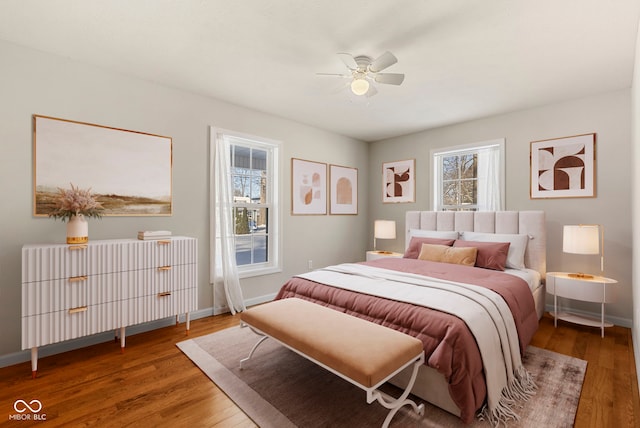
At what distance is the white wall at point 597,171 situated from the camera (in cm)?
328

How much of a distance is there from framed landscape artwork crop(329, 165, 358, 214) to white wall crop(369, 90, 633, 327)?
5.91 feet

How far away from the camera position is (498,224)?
12.8ft

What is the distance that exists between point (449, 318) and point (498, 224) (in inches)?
102

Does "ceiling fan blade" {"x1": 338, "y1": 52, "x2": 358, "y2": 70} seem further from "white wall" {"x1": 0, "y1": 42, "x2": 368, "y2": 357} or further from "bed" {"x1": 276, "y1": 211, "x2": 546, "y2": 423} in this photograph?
"bed" {"x1": 276, "y1": 211, "x2": 546, "y2": 423}


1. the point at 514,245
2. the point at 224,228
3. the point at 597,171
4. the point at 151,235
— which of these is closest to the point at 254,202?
the point at 224,228

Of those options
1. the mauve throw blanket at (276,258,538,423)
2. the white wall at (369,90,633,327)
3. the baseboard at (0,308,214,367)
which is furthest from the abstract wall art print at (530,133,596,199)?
the baseboard at (0,308,214,367)

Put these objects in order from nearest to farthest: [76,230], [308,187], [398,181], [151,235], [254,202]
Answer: [76,230] → [151,235] → [254,202] → [308,187] → [398,181]

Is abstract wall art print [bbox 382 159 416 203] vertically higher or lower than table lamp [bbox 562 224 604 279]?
higher

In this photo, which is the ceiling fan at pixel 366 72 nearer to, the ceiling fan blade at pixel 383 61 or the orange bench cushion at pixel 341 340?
the ceiling fan blade at pixel 383 61

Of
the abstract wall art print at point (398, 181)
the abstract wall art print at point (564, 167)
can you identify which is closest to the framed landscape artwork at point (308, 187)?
the abstract wall art print at point (398, 181)

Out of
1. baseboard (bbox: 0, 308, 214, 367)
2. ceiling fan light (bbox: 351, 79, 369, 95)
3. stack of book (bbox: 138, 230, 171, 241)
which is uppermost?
ceiling fan light (bbox: 351, 79, 369, 95)

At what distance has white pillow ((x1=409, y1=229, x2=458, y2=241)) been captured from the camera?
4016mm

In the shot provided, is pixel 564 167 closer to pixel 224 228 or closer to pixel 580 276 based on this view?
pixel 580 276

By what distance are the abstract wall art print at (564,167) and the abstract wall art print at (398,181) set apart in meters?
1.70
